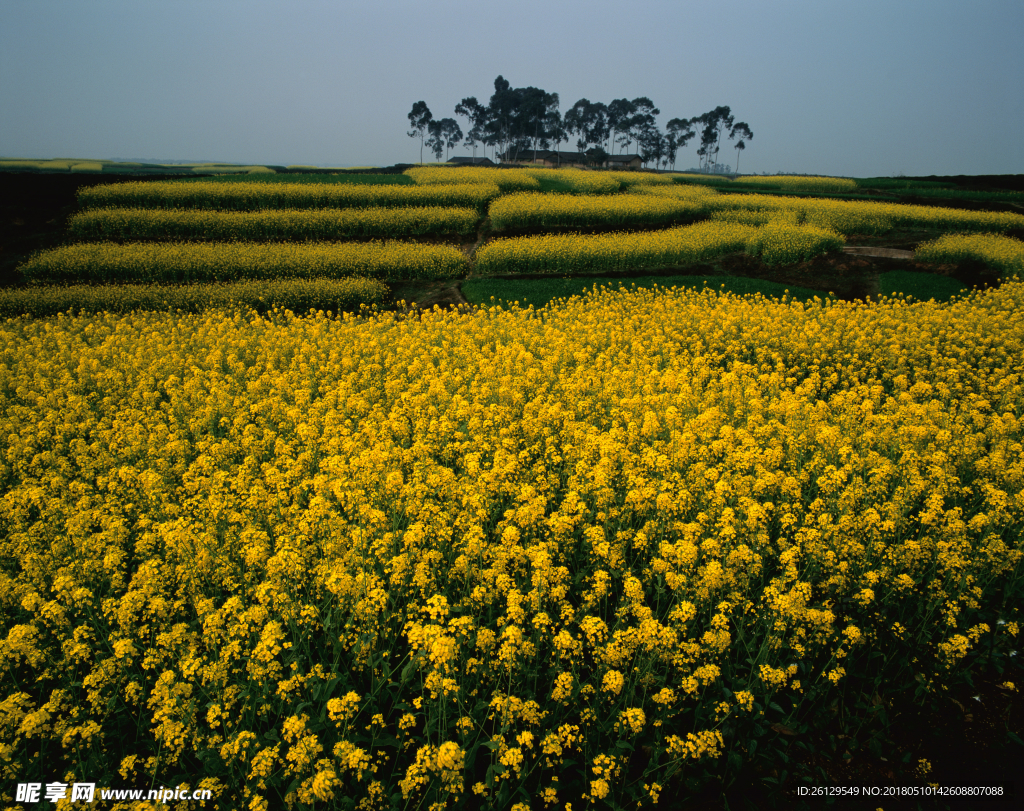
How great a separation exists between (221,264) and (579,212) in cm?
1994

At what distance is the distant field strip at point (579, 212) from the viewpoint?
1201 inches

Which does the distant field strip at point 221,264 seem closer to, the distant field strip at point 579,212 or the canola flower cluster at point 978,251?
the distant field strip at point 579,212

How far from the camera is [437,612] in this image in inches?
144

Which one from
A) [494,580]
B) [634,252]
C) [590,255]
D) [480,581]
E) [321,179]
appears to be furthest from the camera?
[321,179]

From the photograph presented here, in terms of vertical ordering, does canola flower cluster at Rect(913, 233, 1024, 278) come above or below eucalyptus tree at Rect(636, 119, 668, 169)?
below

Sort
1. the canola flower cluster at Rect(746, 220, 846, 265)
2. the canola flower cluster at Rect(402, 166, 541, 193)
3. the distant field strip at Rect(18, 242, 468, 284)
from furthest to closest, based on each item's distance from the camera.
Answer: the canola flower cluster at Rect(402, 166, 541, 193), the canola flower cluster at Rect(746, 220, 846, 265), the distant field strip at Rect(18, 242, 468, 284)

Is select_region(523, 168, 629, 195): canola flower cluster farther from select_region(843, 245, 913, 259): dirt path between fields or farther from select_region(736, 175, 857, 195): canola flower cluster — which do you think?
select_region(843, 245, 913, 259): dirt path between fields

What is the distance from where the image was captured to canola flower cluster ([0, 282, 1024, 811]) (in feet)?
12.0

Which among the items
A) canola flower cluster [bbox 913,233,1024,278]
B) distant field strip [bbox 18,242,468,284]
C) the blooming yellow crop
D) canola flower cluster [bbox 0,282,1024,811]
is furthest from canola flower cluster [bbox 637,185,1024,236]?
canola flower cluster [bbox 0,282,1024,811]

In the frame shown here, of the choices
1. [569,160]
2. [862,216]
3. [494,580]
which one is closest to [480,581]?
[494,580]

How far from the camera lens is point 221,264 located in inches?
904

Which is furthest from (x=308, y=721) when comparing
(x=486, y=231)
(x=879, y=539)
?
(x=486, y=231)

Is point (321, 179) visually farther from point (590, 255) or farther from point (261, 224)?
point (590, 255)

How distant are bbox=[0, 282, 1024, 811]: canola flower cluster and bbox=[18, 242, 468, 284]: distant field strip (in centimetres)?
1501
